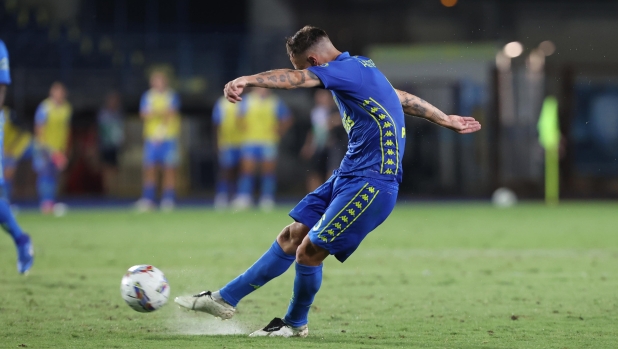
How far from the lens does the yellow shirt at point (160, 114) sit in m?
17.6

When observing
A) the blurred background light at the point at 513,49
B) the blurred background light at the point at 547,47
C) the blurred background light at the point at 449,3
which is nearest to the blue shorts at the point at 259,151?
the blurred background light at the point at 513,49

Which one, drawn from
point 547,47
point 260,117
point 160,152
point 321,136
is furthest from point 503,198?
point 160,152

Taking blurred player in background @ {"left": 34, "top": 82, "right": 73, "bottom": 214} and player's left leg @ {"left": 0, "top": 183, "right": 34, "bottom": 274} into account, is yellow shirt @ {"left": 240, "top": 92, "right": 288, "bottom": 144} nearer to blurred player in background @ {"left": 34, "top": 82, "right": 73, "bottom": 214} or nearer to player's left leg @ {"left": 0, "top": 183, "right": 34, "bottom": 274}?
blurred player in background @ {"left": 34, "top": 82, "right": 73, "bottom": 214}

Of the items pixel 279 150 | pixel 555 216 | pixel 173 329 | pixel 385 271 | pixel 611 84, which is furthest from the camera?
pixel 279 150

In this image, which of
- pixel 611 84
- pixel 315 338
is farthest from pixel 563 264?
pixel 611 84

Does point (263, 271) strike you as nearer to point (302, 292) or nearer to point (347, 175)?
point (302, 292)

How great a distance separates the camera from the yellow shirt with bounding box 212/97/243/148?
1884 centimetres

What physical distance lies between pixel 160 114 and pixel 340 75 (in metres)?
12.7

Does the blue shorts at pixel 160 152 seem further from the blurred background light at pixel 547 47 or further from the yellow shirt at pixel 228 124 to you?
the blurred background light at pixel 547 47

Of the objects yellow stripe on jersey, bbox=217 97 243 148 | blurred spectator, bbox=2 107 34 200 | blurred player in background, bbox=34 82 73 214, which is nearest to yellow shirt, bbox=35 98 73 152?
blurred player in background, bbox=34 82 73 214

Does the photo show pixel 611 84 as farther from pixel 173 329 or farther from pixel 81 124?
pixel 173 329

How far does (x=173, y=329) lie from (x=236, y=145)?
13564 mm

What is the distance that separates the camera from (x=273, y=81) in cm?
511

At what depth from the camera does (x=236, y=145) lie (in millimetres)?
19453
